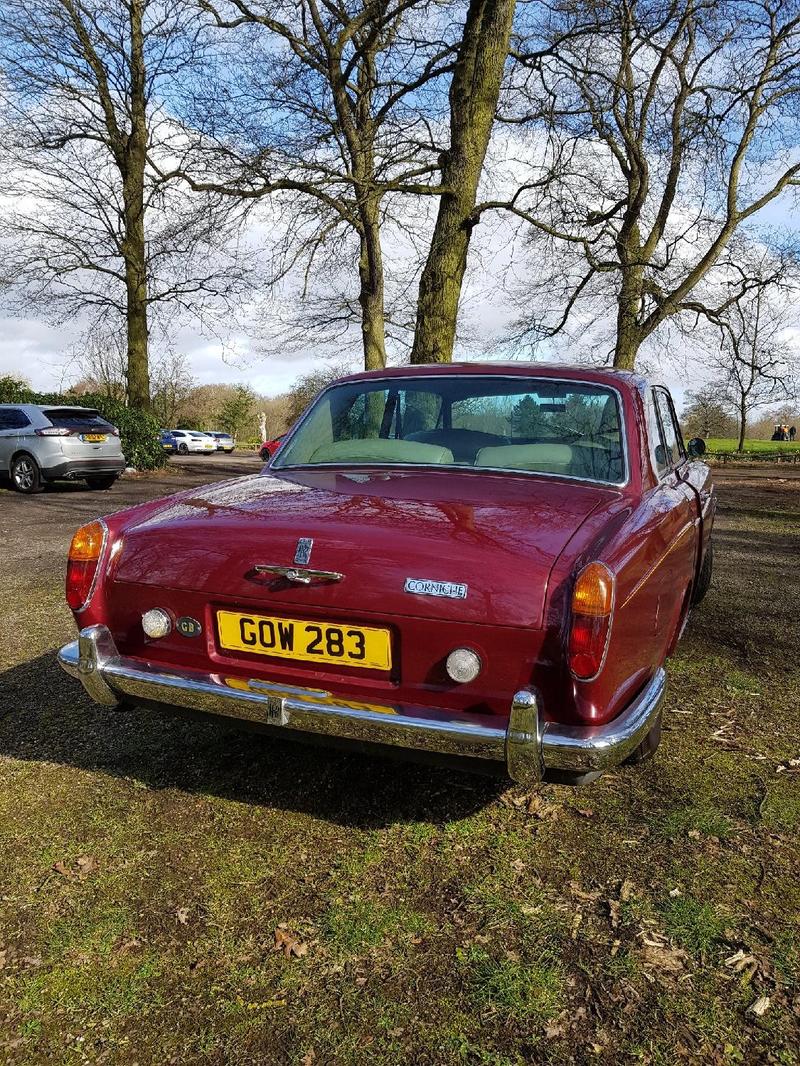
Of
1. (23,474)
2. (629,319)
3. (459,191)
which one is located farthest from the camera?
(629,319)

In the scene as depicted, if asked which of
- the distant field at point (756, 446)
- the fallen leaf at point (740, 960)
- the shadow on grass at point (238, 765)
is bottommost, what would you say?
the fallen leaf at point (740, 960)

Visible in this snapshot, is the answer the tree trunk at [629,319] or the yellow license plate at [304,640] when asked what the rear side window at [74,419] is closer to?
the tree trunk at [629,319]

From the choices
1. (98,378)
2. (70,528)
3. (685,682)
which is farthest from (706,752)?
(98,378)

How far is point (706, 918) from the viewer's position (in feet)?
7.44

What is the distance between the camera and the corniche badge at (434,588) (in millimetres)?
2271

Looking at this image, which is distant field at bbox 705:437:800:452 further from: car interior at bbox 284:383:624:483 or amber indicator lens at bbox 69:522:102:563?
amber indicator lens at bbox 69:522:102:563

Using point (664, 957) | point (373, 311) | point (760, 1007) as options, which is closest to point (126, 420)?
point (373, 311)

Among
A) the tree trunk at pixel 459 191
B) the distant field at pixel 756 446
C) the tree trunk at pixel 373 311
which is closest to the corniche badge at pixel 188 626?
the tree trunk at pixel 459 191

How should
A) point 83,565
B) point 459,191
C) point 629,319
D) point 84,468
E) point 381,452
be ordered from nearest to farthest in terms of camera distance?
point 83,565, point 381,452, point 459,191, point 84,468, point 629,319

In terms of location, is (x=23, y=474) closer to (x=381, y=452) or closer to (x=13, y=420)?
(x=13, y=420)

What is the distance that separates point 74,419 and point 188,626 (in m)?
12.4

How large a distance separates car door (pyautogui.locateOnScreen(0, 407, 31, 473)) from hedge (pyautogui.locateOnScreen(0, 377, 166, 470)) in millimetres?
4796

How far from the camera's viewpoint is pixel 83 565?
9.05 ft

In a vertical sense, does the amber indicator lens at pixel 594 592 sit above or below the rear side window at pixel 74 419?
below
